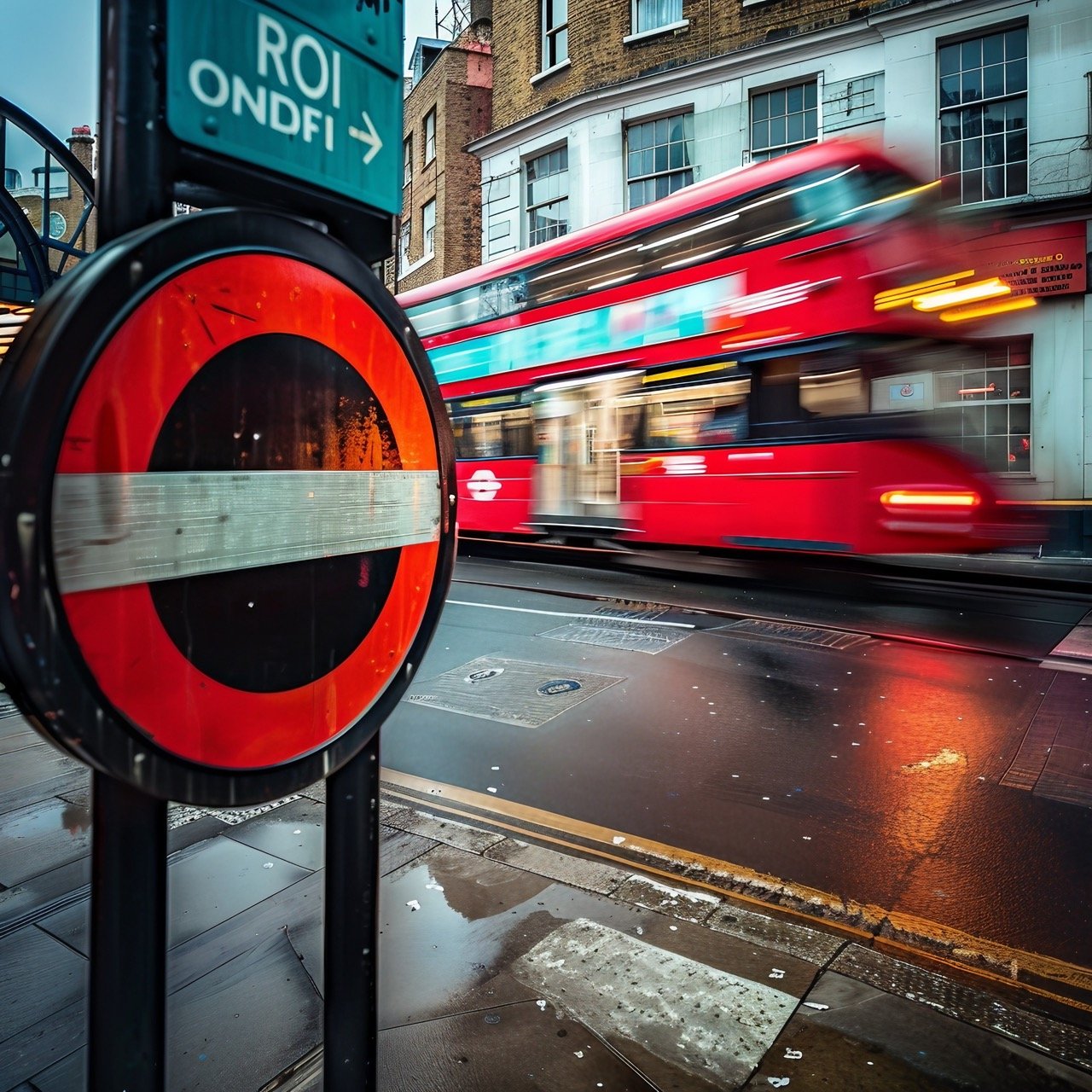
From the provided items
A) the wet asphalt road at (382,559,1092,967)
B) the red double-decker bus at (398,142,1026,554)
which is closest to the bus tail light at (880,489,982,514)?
the red double-decker bus at (398,142,1026,554)

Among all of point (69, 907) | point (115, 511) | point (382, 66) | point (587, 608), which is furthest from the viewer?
point (587, 608)

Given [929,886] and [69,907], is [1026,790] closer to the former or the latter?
[929,886]

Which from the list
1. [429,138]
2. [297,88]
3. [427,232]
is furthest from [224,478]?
[429,138]

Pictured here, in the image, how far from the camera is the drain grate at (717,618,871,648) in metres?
7.30

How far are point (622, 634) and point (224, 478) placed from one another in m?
6.85

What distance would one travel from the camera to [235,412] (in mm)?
1003

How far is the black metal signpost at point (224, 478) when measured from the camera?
806 mm

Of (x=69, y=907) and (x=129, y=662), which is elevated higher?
(x=129, y=662)

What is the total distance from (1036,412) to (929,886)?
1427 cm

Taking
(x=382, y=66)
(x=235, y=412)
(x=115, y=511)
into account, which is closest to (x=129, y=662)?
(x=115, y=511)

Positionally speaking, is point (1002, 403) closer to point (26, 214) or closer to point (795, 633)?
point (795, 633)

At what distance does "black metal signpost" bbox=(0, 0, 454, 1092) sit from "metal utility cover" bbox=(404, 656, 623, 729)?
411 cm

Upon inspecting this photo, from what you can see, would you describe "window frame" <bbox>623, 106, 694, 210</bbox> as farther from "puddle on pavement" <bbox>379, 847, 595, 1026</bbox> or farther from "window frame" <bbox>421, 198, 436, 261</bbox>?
"puddle on pavement" <bbox>379, 847, 595, 1026</bbox>

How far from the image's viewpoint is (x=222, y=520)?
0.98 metres
